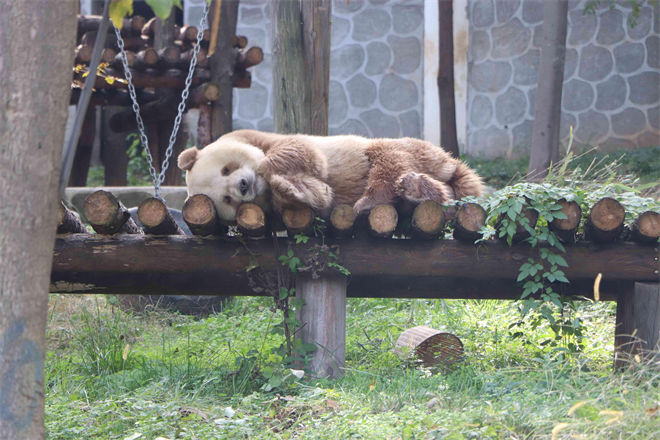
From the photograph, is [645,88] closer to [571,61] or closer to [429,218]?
[571,61]

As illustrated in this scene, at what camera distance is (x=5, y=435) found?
62.4 inches

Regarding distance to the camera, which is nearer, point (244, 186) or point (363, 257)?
point (244, 186)

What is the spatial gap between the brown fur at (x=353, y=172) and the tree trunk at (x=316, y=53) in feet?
3.25

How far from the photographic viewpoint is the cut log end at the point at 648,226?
283 cm

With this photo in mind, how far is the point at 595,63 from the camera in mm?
9984

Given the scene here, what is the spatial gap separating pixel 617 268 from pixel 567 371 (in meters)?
→ 0.55

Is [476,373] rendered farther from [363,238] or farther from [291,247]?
[291,247]

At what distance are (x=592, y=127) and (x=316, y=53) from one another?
23.7 feet

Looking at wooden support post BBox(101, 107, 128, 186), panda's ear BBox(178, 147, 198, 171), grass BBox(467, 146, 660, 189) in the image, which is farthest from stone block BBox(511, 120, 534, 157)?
panda's ear BBox(178, 147, 198, 171)

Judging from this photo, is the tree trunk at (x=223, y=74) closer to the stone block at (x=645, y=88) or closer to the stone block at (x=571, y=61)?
the stone block at (x=571, y=61)

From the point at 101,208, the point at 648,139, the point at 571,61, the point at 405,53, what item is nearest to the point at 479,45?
the point at 405,53

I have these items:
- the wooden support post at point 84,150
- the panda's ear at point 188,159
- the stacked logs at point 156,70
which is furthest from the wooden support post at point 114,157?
the panda's ear at point 188,159

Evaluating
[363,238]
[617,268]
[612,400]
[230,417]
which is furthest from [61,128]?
[617,268]

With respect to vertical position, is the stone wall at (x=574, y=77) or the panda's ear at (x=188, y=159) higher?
the stone wall at (x=574, y=77)
